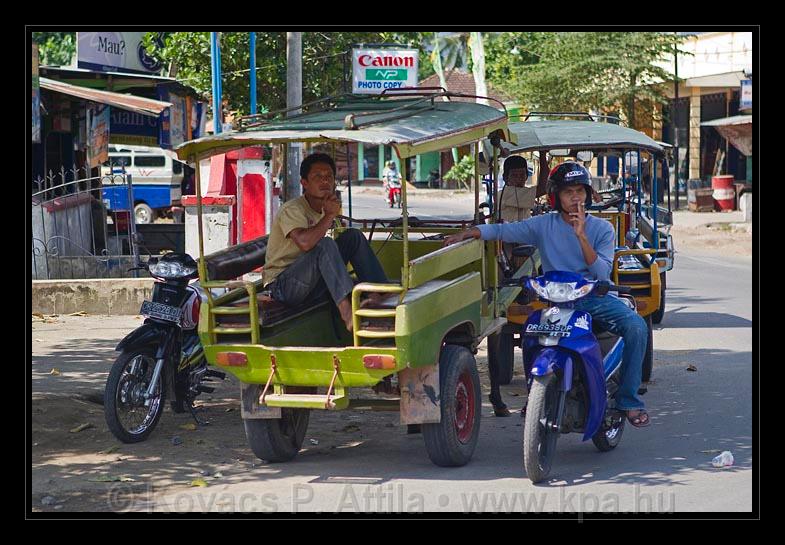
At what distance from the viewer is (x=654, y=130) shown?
1433 inches

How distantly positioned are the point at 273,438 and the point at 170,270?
5.09ft

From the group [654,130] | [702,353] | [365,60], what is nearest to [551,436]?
[702,353]

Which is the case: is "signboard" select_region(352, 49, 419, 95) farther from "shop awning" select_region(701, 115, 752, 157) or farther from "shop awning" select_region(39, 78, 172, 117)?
"shop awning" select_region(701, 115, 752, 157)

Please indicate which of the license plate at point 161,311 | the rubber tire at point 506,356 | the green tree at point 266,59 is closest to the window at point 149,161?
the green tree at point 266,59

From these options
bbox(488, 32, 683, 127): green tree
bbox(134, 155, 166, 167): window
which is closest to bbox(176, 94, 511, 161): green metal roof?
bbox(134, 155, 166, 167): window

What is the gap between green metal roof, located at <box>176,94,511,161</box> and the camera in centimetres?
601

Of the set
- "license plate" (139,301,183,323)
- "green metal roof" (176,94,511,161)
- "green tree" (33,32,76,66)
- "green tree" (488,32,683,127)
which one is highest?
"green tree" (33,32,76,66)

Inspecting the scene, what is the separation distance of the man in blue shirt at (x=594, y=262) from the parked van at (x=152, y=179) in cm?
2431

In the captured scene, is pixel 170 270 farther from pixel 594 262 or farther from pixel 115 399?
pixel 594 262

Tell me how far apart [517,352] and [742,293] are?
5334 millimetres

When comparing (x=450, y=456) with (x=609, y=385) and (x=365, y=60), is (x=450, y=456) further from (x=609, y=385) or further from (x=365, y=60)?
(x=365, y=60)

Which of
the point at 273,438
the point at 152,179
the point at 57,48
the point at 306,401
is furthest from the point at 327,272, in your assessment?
the point at 57,48

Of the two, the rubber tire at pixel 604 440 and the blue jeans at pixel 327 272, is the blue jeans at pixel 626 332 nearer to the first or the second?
the rubber tire at pixel 604 440

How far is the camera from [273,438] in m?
6.55
